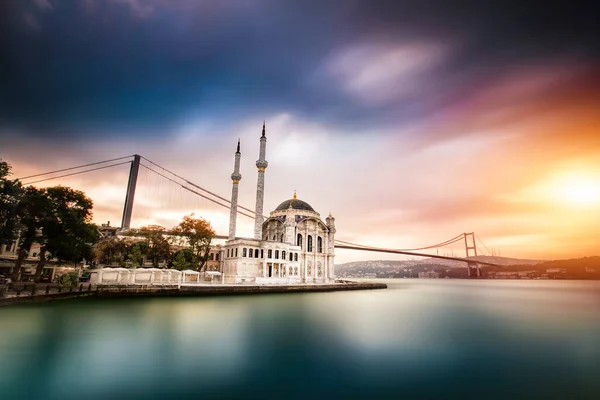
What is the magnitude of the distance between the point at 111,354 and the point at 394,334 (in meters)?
12.0

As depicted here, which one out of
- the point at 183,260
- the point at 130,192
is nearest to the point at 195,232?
the point at 183,260

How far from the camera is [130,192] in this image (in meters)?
59.2

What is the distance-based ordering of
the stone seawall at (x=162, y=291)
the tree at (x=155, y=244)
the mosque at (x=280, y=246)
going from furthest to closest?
the mosque at (x=280, y=246)
the tree at (x=155, y=244)
the stone seawall at (x=162, y=291)

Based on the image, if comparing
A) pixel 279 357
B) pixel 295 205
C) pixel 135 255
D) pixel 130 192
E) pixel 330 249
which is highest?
pixel 130 192

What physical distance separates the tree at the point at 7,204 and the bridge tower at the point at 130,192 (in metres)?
33.6

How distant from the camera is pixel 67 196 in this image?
27891 millimetres

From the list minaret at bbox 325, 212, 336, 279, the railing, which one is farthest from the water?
minaret at bbox 325, 212, 336, 279

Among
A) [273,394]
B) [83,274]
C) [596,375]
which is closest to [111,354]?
[273,394]

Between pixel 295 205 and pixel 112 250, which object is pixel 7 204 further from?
pixel 295 205

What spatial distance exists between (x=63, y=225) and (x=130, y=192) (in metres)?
34.3

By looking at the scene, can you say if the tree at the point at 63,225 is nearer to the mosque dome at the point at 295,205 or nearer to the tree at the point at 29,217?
the tree at the point at 29,217

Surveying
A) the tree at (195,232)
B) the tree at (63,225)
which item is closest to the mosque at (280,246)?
the tree at (195,232)

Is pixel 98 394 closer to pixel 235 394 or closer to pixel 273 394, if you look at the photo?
pixel 235 394

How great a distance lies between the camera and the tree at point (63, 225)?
26.4m
